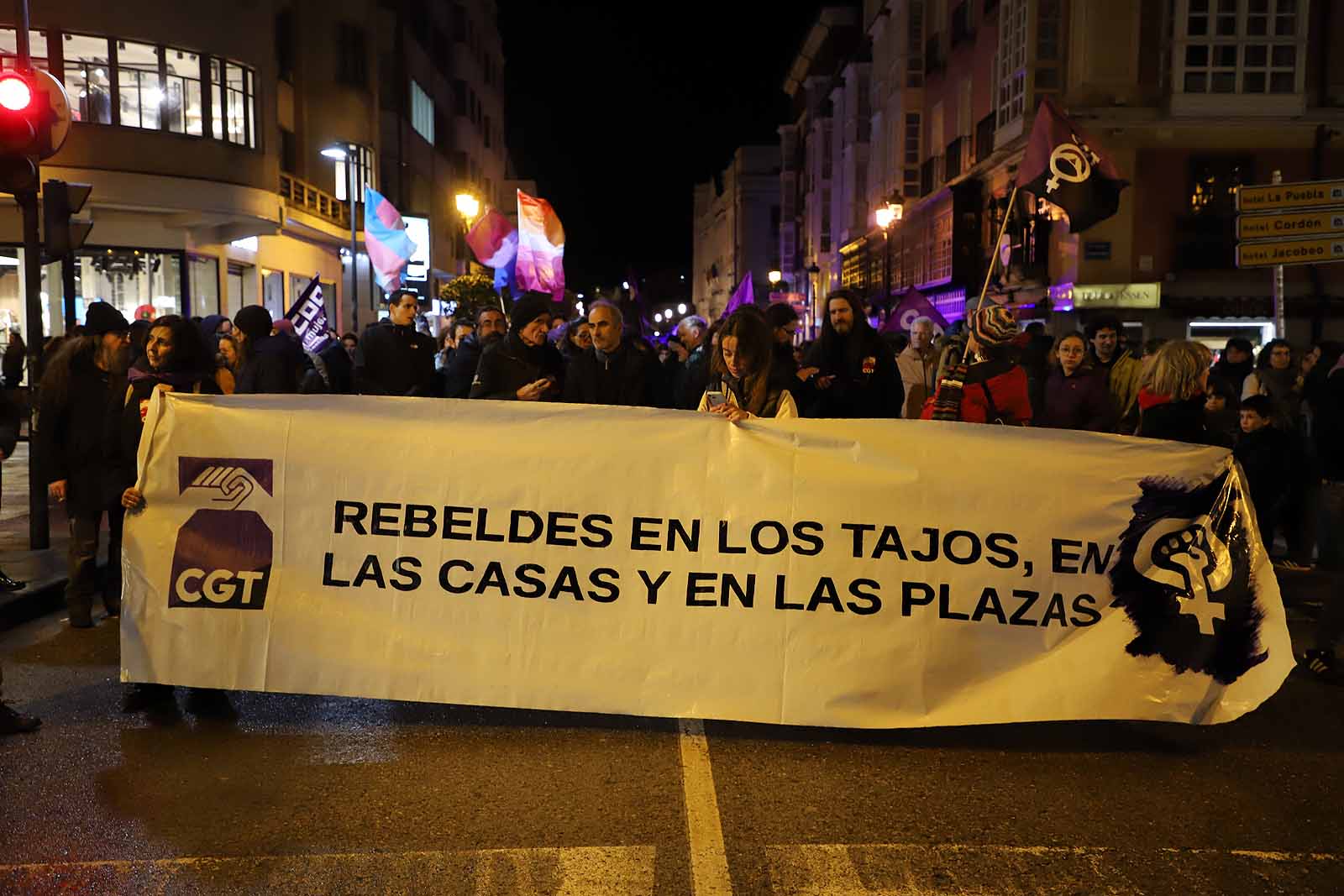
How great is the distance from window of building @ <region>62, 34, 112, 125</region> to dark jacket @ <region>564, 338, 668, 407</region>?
57.6ft

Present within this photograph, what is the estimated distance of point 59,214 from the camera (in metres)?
9.36

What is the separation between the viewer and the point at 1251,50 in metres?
24.1

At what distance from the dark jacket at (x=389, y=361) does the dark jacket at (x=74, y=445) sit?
3.16 m

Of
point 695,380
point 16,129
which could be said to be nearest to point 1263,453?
point 695,380

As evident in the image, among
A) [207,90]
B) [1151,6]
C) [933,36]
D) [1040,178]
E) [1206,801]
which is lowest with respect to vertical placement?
[1206,801]

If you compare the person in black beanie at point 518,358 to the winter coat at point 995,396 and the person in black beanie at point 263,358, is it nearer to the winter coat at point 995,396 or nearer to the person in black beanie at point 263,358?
the person in black beanie at point 263,358

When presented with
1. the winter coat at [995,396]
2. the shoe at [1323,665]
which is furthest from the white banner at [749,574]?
the winter coat at [995,396]

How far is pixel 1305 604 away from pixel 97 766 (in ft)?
24.8

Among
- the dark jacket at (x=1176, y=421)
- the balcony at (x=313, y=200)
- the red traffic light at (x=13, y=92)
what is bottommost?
the dark jacket at (x=1176, y=421)

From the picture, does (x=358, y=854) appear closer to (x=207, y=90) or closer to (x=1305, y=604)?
(x=1305, y=604)

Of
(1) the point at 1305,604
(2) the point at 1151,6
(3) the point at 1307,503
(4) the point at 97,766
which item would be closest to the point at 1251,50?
(2) the point at 1151,6

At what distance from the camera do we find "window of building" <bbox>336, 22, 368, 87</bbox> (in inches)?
1321

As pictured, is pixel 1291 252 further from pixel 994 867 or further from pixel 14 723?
pixel 14 723

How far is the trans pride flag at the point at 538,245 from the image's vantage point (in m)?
18.8
